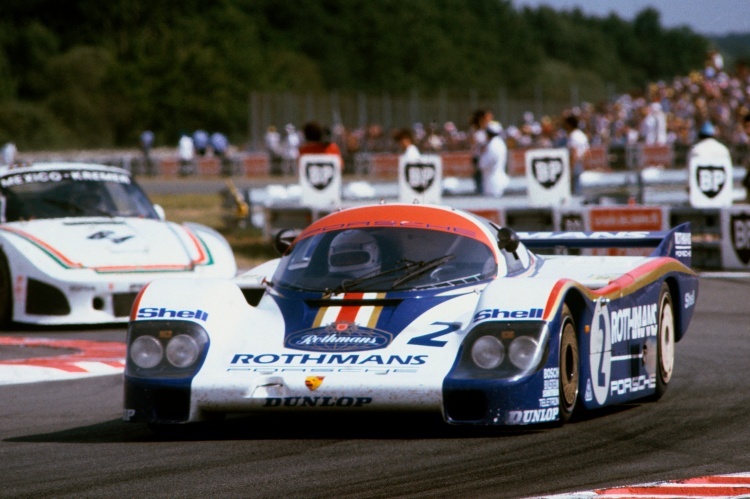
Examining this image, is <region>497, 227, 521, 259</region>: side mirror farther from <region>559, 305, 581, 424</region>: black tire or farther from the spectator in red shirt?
the spectator in red shirt

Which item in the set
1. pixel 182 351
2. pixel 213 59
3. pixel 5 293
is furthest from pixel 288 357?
pixel 213 59

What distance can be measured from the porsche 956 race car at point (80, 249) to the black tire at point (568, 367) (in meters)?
5.42

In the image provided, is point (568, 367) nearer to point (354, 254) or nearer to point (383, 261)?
point (383, 261)

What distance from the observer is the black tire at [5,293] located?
11539 mm

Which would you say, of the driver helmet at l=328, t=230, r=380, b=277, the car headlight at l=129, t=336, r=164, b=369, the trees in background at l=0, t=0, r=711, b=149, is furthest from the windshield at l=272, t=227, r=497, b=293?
the trees in background at l=0, t=0, r=711, b=149

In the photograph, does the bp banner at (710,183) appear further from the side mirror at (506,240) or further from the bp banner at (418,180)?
the side mirror at (506,240)

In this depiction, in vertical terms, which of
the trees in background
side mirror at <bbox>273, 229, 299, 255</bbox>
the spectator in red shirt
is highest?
the trees in background

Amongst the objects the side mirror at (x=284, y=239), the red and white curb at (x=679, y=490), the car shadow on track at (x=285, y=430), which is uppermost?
the side mirror at (x=284, y=239)

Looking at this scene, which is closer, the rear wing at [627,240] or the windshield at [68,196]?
the rear wing at [627,240]

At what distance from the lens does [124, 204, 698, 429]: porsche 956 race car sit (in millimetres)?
6133

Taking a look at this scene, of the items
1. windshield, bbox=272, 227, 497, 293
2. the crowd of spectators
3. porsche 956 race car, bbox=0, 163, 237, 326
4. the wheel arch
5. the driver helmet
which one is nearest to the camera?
windshield, bbox=272, 227, 497, 293

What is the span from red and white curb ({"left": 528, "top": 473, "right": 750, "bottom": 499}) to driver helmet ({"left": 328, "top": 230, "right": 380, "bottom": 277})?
2.47 meters

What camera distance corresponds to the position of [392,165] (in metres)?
43.2

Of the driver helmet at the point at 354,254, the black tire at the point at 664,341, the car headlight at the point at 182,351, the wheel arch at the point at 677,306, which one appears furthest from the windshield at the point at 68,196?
the car headlight at the point at 182,351
